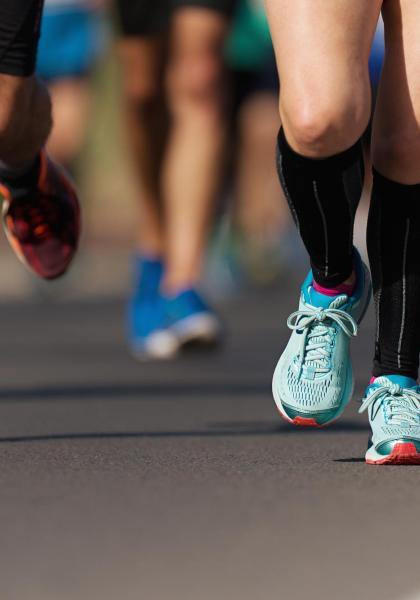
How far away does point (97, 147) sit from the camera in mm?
18344

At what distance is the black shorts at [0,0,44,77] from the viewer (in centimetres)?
374

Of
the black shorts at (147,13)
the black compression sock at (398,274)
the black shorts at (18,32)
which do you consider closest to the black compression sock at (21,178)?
the black shorts at (18,32)

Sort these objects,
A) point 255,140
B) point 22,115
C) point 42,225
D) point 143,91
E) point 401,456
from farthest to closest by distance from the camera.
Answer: point 255,140 < point 143,91 < point 42,225 < point 22,115 < point 401,456

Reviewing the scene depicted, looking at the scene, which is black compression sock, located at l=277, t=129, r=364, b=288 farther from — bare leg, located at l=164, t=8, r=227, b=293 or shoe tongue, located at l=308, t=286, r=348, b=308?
bare leg, located at l=164, t=8, r=227, b=293

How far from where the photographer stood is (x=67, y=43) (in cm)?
984

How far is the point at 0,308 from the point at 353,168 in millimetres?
5526

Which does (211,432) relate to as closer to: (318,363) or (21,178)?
(318,363)

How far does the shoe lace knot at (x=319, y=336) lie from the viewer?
3.52 metres

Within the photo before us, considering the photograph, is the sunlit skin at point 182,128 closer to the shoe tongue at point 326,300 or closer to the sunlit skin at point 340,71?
the shoe tongue at point 326,300

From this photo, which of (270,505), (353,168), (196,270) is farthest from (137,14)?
(270,505)

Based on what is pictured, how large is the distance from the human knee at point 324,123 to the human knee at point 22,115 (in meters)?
0.77

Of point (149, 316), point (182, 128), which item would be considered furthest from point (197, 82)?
point (149, 316)

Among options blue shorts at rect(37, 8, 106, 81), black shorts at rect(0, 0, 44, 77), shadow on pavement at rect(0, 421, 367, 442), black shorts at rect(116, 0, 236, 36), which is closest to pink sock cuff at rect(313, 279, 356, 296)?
shadow on pavement at rect(0, 421, 367, 442)

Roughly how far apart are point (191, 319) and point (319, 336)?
2.66 meters
